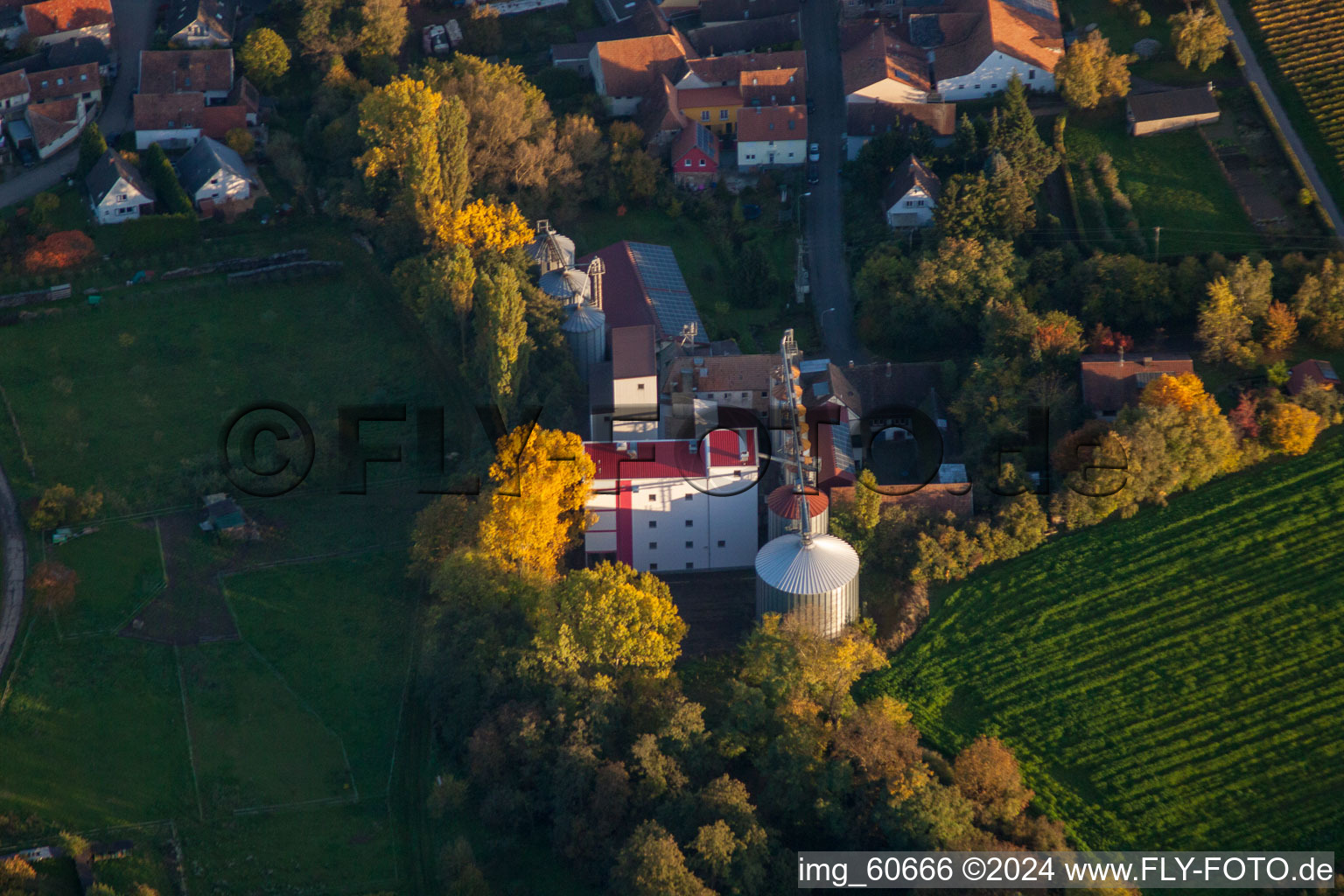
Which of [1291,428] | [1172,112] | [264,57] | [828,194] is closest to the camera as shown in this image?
[1291,428]

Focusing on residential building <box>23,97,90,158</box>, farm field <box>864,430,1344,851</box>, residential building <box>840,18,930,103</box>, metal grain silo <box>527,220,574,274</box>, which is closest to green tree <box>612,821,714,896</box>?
farm field <box>864,430,1344,851</box>

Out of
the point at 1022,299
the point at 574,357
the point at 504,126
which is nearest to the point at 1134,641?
the point at 1022,299

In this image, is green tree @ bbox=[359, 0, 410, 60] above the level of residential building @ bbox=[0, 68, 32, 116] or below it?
above

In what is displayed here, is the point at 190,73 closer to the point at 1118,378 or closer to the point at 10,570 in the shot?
the point at 10,570

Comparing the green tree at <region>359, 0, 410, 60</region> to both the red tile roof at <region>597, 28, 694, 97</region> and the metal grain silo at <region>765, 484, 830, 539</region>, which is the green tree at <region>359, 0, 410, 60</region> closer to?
the red tile roof at <region>597, 28, 694, 97</region>

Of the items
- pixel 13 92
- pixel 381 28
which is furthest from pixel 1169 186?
pixel 13 92

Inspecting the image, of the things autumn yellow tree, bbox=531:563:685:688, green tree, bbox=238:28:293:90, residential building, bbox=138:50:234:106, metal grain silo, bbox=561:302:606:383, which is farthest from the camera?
green tree, bbox=238:28:293:90
